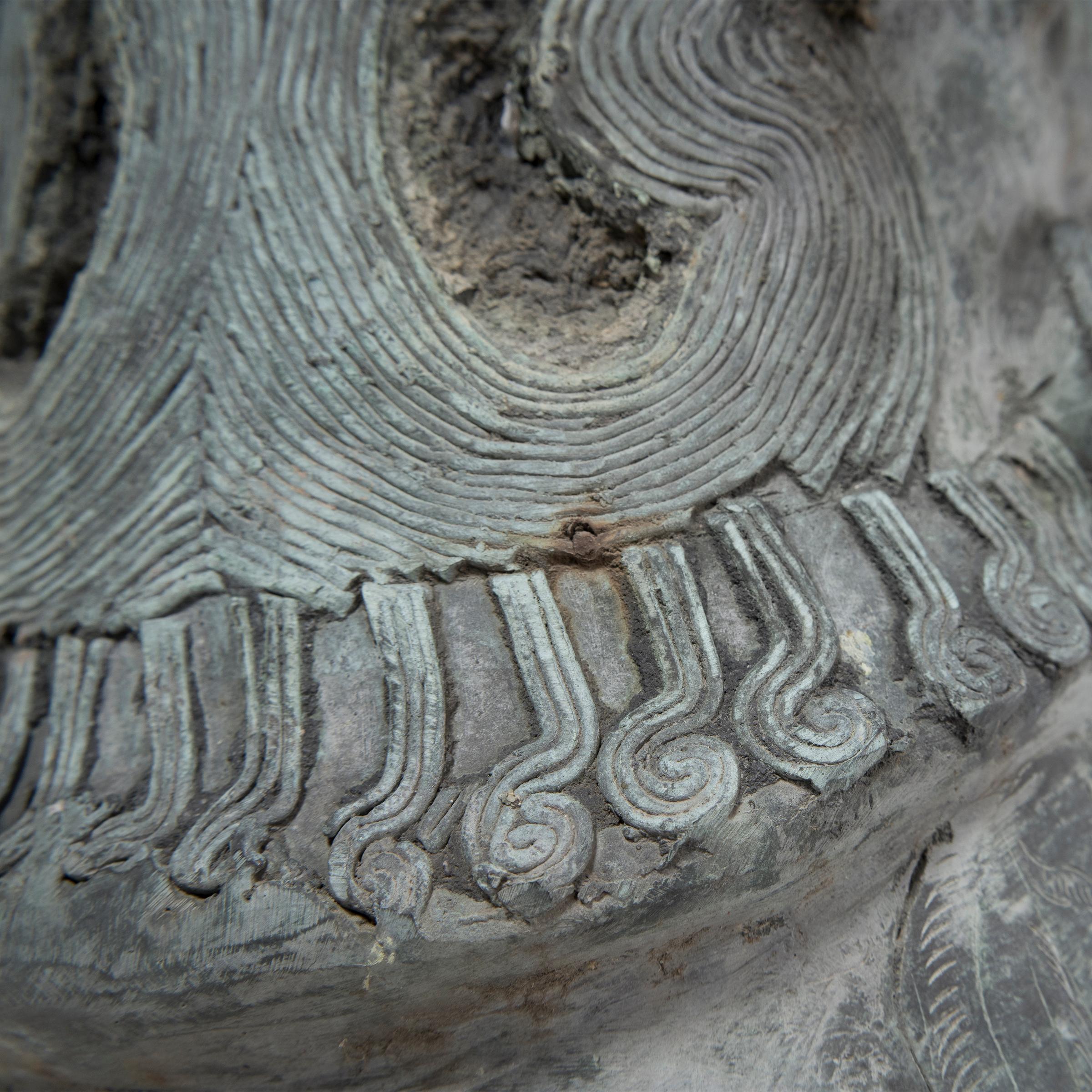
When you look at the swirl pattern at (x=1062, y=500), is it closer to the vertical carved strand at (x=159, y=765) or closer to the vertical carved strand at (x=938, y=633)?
the vertical carved strand at (x=938, y=633)

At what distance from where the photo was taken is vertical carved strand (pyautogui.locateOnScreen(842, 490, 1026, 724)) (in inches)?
66.1

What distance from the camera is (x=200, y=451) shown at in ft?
6.72

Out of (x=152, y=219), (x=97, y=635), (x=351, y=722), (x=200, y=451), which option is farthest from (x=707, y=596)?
(x=152, y=219)

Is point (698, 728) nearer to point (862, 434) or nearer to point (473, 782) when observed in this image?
point (473, 782)

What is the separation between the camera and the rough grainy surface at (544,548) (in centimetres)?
154

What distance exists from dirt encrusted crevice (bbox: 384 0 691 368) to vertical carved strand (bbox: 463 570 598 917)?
67cm

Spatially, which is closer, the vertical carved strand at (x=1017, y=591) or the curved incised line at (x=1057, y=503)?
the vertical carved strand at (x=1017, y=591)

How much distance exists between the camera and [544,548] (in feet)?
5.85

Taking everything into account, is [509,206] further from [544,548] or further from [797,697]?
[797,697]

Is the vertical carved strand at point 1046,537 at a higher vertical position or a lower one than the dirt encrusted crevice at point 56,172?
higher

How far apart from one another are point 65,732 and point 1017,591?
6.77 feet

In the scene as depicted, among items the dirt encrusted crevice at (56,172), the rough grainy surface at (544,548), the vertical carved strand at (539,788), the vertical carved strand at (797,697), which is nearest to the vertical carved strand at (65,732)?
the rough grainy surface at (544,548)

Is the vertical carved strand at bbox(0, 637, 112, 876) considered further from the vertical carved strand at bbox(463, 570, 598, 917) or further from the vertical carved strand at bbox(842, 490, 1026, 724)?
the vertical carved strand at bbox(842, 490, 1026, 724)

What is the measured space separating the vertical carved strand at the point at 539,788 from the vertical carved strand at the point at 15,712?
1.10 m
